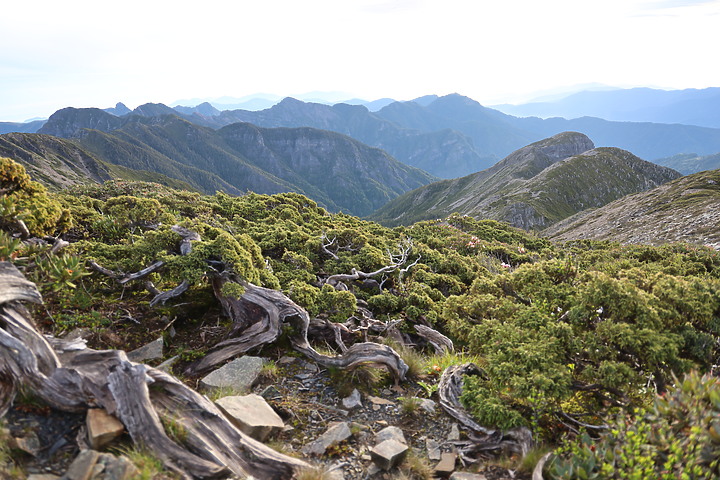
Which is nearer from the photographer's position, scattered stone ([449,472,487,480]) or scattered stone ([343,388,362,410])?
scattered stone ([449,472,487,480])

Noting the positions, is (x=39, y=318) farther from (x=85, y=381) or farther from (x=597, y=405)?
(x=597, y=405)

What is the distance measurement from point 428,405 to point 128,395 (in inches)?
233

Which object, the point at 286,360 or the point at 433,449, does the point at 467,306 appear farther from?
the point at 286,360

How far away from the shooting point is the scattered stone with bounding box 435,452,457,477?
6555mm

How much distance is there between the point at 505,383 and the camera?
7043 millimetres

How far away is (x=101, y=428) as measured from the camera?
5293mm

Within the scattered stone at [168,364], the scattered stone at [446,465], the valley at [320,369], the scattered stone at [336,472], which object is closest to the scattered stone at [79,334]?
the valley at [320,369]

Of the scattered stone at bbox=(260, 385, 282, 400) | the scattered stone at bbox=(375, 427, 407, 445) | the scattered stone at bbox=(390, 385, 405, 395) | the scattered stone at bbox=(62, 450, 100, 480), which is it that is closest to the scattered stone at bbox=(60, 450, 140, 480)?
the scattered stone at bbox=(62, 450, 100, 480)

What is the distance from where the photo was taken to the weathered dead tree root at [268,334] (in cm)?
925

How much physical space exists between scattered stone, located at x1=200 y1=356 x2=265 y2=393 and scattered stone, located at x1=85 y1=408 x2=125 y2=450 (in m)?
2.59

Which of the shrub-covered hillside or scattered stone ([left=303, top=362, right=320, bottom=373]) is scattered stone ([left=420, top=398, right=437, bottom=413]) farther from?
scattered stone ([left=303, top=362, right=320, bottom=373])

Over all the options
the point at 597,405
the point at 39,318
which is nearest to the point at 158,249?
the point at 39,318

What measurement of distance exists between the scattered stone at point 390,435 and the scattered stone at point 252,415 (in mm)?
1883

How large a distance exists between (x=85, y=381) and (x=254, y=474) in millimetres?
2989
